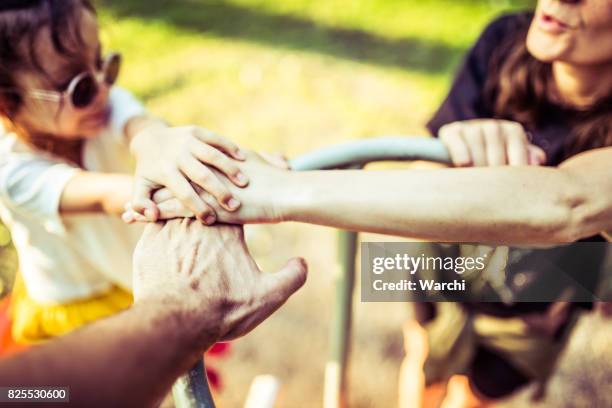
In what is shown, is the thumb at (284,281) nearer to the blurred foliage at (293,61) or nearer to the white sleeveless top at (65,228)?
the white sleeveless top at (65,228)

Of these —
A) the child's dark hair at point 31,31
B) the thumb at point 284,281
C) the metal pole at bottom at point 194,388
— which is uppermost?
the child's dark hair at point 31,31

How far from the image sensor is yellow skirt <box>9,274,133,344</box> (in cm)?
118

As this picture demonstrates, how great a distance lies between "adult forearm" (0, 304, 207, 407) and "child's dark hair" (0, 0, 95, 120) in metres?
0.55

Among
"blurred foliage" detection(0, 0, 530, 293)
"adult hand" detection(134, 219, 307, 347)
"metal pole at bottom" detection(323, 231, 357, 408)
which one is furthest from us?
"blurred foliage" detection(0, 0, 530, 293)

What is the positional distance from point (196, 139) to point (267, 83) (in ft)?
6.04

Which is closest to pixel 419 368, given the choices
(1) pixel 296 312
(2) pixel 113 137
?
(1) pixel 296 312

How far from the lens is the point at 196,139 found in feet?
2.68

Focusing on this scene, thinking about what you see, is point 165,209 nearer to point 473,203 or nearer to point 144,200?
point 144,200

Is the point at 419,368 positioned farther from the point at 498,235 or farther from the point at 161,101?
the point at 161,101

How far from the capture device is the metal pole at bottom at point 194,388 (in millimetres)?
677

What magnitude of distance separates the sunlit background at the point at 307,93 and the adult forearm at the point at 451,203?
3.13 feet

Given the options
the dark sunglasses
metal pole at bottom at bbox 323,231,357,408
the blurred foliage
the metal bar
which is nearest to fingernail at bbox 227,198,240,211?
the metal bar

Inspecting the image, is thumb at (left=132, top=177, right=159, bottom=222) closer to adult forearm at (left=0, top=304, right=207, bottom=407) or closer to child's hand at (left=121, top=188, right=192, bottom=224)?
child's hand at (left=121, top=188, right=192, bottom=224)

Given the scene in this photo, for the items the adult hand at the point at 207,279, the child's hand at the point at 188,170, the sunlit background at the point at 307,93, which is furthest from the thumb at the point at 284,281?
the sunlit background at the point at 307,93
